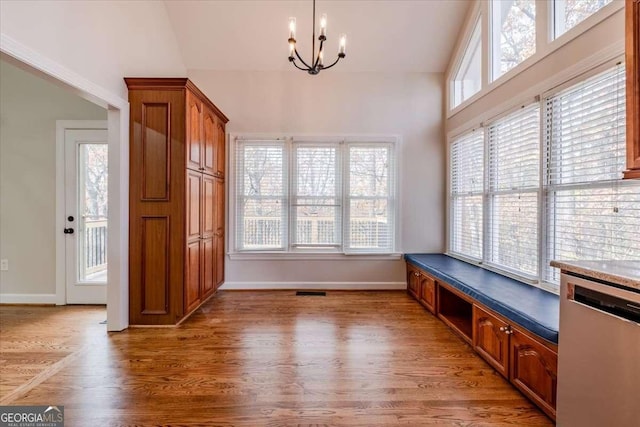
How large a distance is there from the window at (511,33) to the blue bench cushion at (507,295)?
2112 millimetres

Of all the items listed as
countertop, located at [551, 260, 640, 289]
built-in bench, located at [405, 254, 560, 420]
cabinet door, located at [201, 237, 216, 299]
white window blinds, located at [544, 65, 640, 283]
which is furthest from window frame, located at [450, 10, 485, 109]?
cabinet door, located at [201, 237, 216, 299]

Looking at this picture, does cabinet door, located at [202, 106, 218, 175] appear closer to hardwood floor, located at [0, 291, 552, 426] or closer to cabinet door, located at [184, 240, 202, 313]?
cabinet door, located at [184, 240, 202, 313]

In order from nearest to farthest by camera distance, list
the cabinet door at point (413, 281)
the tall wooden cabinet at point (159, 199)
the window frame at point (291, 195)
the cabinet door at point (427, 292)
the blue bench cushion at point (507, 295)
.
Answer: the blue bench cushion at point (507, 295) → the tall wooden cabinet at point (159, 199) → the cabinet door at point (427, 292) → the cabinet door at point (413, 281) → the window frame at point (291, 195)

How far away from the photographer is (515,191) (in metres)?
2.90

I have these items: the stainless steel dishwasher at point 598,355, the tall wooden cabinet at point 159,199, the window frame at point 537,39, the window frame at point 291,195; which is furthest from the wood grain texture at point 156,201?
the window frame at point 537,39

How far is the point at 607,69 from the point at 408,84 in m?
2.69

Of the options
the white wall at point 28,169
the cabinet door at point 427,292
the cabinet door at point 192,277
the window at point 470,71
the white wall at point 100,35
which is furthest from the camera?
the window at point 470,71

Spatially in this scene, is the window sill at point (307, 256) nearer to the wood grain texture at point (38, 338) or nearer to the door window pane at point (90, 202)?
the door window pane at point (90, 202)

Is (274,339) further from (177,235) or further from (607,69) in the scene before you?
(607,69)

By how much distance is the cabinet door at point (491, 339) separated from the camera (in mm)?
2164

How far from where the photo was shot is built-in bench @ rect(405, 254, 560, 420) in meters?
1.81

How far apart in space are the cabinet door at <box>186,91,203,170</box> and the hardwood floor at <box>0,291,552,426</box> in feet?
5.62

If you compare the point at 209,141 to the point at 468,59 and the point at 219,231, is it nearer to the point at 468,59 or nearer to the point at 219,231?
the point at 219,231

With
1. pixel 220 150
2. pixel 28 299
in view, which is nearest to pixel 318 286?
pixel 220 150
